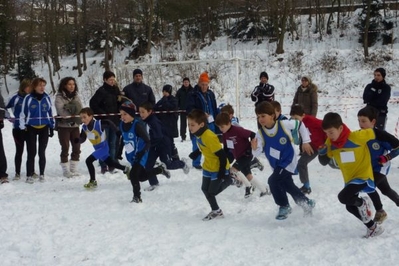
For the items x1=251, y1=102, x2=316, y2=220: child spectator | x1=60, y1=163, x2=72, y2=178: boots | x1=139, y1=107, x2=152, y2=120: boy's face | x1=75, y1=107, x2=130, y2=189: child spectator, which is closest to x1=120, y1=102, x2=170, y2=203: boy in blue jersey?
x1=139, y1=107, x2=152, y2=120: boy's face

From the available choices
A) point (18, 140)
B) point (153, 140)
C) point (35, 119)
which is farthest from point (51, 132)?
point (153, 140)

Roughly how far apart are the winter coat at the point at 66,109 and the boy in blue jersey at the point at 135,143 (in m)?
2.02

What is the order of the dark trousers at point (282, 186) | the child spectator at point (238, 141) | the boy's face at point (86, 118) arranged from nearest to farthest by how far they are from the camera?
the dark trousers at point (282, 186) → the child spectator at point (238, 141) → the boy's face at point (86, 118)

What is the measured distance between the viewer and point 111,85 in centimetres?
816

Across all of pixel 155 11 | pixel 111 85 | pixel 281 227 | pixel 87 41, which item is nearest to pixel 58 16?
pixel 87 41

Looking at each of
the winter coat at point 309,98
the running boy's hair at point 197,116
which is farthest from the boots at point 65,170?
the winter coat at point 309,98

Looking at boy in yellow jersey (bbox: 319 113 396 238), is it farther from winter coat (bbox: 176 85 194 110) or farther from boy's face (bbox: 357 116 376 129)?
winter coat (bbox: 176 85 194 110)

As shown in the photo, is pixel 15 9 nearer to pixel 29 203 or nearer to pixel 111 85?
pixel 111 85

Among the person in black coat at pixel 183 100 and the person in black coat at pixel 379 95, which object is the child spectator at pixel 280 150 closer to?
the person in black coat at pixel 379 95

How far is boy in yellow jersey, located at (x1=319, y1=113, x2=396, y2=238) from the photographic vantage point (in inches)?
162

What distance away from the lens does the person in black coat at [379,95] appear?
790 centimetres

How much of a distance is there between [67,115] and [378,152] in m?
5.59

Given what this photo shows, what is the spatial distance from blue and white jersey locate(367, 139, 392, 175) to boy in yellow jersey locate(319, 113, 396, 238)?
200 mm

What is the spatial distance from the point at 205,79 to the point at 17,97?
3.51 m
